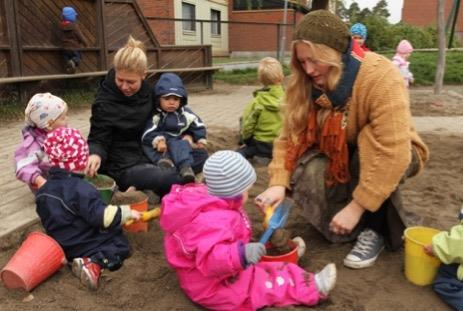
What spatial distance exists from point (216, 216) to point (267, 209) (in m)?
0.49

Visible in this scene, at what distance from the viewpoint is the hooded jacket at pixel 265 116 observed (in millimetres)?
4820

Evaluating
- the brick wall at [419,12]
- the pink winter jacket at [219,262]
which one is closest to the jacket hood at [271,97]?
the pink winter jacket at [219,262]

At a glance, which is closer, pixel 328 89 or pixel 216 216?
pixel 216 216

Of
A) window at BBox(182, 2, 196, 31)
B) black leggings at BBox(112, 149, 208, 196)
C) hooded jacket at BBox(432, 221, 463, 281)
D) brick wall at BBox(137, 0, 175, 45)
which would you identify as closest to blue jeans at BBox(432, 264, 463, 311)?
hooded jacket at BBox(432, 221, 463, 281)

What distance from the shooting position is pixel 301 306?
2.21 m

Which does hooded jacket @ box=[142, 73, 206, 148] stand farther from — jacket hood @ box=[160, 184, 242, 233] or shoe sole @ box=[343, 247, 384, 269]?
shoe sole @ box=[343, 247, 384, 269]

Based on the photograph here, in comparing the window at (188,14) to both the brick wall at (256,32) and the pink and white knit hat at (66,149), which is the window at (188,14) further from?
the pink and white knit hat at (66,149)

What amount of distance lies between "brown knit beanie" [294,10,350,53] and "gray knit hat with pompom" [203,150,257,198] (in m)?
0.64

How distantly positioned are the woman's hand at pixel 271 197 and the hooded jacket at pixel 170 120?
4.02 ft

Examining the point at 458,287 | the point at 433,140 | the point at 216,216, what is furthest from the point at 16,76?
the point at 458,287

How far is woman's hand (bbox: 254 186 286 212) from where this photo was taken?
2.51m

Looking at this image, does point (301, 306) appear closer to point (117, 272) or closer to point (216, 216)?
point (216, 216)

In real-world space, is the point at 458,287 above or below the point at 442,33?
below

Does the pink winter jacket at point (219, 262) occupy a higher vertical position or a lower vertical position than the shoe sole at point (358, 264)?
higher
